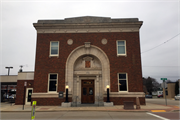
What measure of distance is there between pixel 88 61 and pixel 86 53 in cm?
106

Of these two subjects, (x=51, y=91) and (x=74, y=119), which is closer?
(x=74, y=119)

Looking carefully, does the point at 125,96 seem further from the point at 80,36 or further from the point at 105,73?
the point at 80,36

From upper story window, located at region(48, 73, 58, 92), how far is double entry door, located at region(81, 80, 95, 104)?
3.36 m

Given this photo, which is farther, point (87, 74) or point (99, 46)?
point (99, 46)

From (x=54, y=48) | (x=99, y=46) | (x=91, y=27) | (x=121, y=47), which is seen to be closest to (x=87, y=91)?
(x=99, y=46)

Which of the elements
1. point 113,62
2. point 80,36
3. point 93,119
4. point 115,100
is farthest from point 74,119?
point 80,36

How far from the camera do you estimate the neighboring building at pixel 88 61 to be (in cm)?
1883

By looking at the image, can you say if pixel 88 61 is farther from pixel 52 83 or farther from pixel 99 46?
pixel 52 83

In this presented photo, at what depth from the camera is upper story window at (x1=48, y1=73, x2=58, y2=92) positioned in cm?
1920

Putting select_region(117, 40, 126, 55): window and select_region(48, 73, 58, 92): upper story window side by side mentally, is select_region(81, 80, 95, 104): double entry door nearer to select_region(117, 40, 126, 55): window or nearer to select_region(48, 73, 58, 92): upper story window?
select_region(48, 73, 58, 92): upper story window

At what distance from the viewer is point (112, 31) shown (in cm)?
2002

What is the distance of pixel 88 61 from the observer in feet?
65.3

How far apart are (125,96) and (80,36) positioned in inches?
364

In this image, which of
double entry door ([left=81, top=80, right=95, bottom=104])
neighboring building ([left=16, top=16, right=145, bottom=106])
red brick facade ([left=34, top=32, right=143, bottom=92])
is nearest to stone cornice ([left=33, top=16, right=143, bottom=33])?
neighboring building ([left=16, top=16, right=145, bottom=106])
